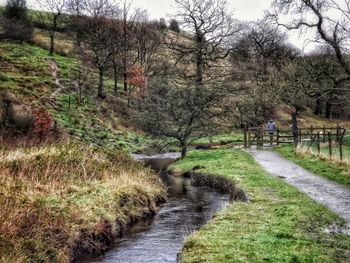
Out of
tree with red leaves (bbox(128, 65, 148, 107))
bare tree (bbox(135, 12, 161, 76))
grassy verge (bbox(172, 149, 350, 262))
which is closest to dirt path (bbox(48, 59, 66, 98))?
tree with red leaves (bbox(128, 65, 148, 107))

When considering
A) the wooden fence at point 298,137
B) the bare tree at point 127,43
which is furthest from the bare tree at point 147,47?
the wooden fence at point 298,137

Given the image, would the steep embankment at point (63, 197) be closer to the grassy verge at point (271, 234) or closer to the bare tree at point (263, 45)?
the grassy verge at point (271, 234)

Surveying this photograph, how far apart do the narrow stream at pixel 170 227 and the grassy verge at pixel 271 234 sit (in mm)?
1142

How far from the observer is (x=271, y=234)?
36.3 feet

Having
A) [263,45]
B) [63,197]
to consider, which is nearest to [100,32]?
[263,45]

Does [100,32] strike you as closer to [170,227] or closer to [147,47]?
[147,47]

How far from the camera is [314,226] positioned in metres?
11.9

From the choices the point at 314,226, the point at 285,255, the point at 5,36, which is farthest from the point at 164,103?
the point at 5,36

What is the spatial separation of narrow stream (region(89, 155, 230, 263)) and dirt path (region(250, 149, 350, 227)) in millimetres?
3222

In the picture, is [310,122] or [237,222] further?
[310,122]

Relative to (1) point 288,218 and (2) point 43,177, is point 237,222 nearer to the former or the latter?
(1) point 288,218

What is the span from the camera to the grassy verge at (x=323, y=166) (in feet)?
66.0

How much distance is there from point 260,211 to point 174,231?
2.70m

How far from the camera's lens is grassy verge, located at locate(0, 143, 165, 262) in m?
9.81
